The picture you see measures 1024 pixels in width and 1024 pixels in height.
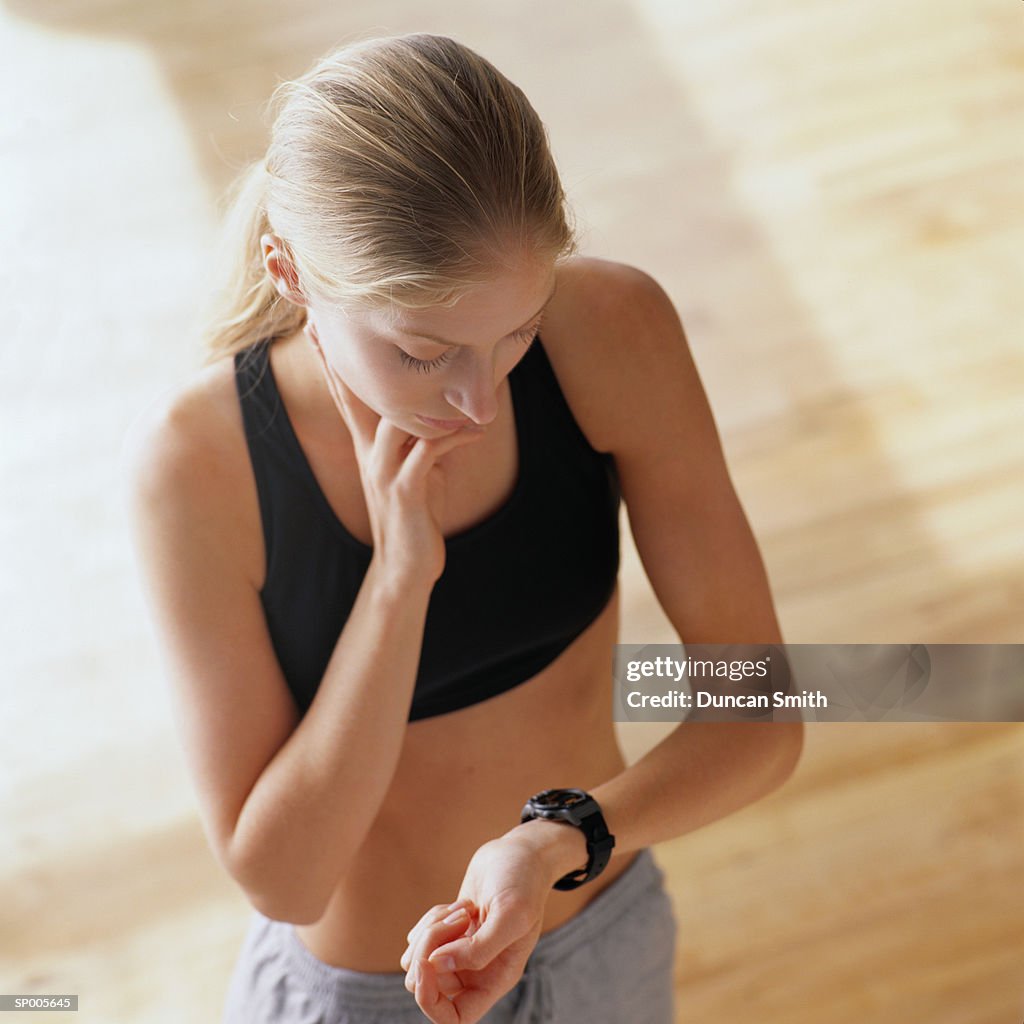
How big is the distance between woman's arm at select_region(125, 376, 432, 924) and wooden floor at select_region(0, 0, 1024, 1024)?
31.5 inches

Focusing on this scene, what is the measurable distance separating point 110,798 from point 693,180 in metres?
1.93

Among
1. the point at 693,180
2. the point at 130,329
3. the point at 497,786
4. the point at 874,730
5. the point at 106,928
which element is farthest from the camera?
the point at 693,180

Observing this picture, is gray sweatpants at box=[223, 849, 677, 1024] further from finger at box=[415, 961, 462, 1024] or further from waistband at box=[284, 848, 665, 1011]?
finger at box=[415, 961, 462, 1024]

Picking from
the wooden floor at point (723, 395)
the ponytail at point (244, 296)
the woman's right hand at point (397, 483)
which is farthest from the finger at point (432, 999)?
the wooden floor at point (723, 395)

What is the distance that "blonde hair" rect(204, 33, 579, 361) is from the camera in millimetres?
962

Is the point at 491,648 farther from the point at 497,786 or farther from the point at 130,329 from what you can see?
the point at 130,329

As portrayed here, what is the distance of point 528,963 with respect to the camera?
1.41 metres

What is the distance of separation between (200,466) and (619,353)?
0.40 meters

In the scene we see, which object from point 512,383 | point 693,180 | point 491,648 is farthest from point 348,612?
point 693,180

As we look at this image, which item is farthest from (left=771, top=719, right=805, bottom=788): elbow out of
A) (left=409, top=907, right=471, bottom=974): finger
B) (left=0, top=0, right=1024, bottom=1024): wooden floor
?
(left=0, top=0, right=1024, bottom=1024): wooden floor

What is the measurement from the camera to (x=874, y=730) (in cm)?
239

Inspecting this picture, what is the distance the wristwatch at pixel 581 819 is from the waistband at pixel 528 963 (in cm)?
24

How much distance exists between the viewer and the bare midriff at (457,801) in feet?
4.50
